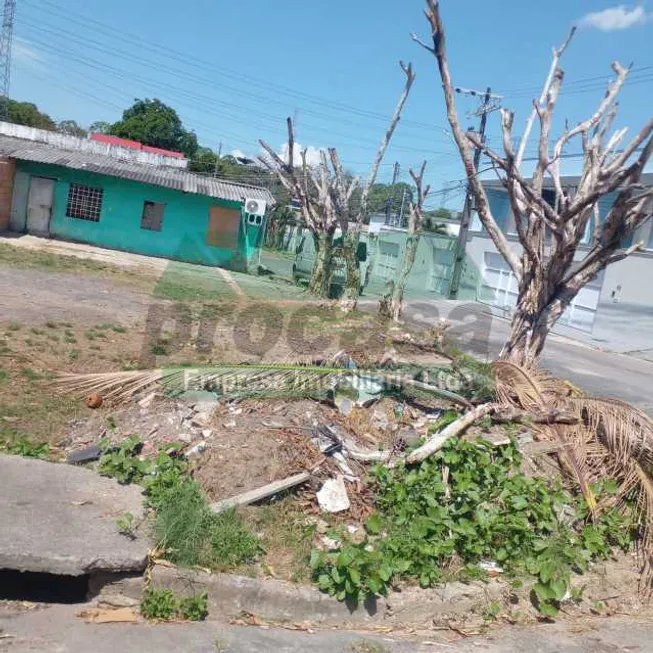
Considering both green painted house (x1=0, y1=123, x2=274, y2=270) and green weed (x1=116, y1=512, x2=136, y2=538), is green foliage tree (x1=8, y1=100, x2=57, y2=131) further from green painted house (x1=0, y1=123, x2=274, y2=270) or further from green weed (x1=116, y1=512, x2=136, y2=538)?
green weed (x1=116, y1=512, x2=136, y2=538)

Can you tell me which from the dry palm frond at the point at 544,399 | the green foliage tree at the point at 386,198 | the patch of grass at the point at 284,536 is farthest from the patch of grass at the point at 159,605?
the green foliage tree at the point at 386,198

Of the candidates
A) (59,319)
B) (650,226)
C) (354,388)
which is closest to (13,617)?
(354,388)

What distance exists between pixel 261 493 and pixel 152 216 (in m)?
20.3

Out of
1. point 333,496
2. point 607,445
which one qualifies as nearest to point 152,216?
point 333,496

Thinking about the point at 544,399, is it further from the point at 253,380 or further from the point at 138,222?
the point at 138,222

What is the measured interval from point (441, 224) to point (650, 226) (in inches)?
681

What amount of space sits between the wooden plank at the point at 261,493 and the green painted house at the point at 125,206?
19029 millimetres

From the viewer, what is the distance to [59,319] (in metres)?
10.5

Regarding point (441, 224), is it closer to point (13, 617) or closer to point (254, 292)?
point (254, 292)

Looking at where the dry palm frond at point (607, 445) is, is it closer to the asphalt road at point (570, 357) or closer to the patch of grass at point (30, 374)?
the patch of grass at point (30, 374)

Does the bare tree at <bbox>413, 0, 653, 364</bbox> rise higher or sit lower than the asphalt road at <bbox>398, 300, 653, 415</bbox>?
higher

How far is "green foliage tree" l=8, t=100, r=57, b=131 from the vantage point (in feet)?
150

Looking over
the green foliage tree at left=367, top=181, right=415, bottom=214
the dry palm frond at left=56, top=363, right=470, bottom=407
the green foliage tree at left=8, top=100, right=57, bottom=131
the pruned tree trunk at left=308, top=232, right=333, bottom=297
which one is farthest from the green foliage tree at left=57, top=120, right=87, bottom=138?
the dry palm frond at left=56, top=363, right=470, bottom=407

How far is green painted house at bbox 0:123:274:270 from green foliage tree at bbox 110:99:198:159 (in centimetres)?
2087
